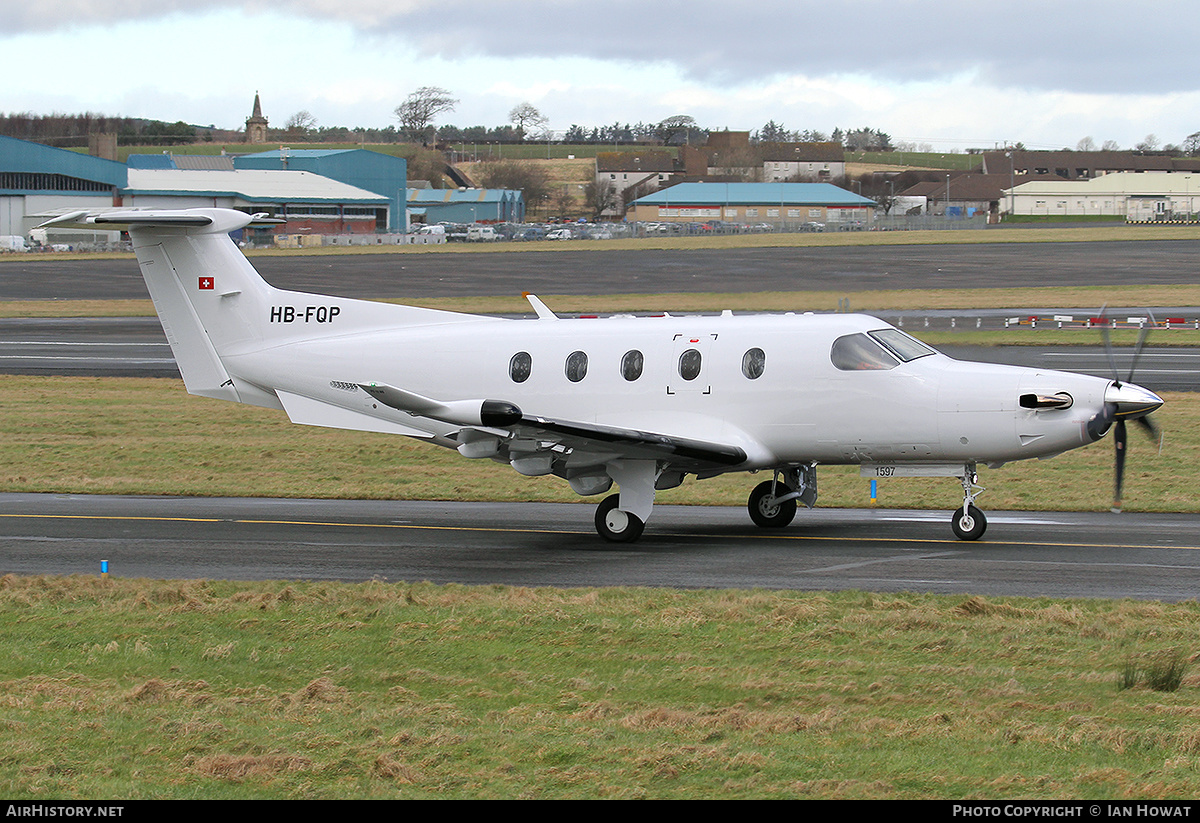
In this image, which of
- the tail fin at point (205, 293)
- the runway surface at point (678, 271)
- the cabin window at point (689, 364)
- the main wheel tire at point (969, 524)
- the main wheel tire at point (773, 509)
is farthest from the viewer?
the runway surface at point (678, 271)

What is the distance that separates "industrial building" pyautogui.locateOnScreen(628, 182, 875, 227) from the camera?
156125 mm

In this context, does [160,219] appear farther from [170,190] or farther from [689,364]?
[170,190]

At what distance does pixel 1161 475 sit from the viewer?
73.5ft

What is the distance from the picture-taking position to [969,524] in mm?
17297

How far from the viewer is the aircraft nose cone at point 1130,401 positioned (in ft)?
52.5

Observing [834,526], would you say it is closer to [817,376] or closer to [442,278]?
[817,376]

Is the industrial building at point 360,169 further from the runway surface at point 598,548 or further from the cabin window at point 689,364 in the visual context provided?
the cabin window at point 689,364

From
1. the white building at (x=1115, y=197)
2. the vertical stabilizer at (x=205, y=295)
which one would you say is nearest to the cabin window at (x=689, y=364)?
the vertical stabilizer at (x=205, y=295)

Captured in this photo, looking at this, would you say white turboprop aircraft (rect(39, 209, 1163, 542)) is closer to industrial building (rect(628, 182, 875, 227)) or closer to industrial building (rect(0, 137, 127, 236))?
industrial building (rect(0, 137, 127, 236))

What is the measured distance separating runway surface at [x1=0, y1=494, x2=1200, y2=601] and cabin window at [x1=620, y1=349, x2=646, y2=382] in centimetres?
244

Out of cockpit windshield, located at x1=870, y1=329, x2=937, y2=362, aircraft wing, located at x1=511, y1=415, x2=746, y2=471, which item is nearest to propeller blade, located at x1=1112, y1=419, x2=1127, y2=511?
cockpit windshield, located at x1=870, y1=329, x2=937, y2=362

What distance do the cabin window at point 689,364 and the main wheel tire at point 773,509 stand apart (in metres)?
2.20

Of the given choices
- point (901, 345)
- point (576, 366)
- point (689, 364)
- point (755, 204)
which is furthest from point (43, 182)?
point (901, 345)

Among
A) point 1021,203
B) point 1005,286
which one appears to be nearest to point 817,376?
point 1005,286
